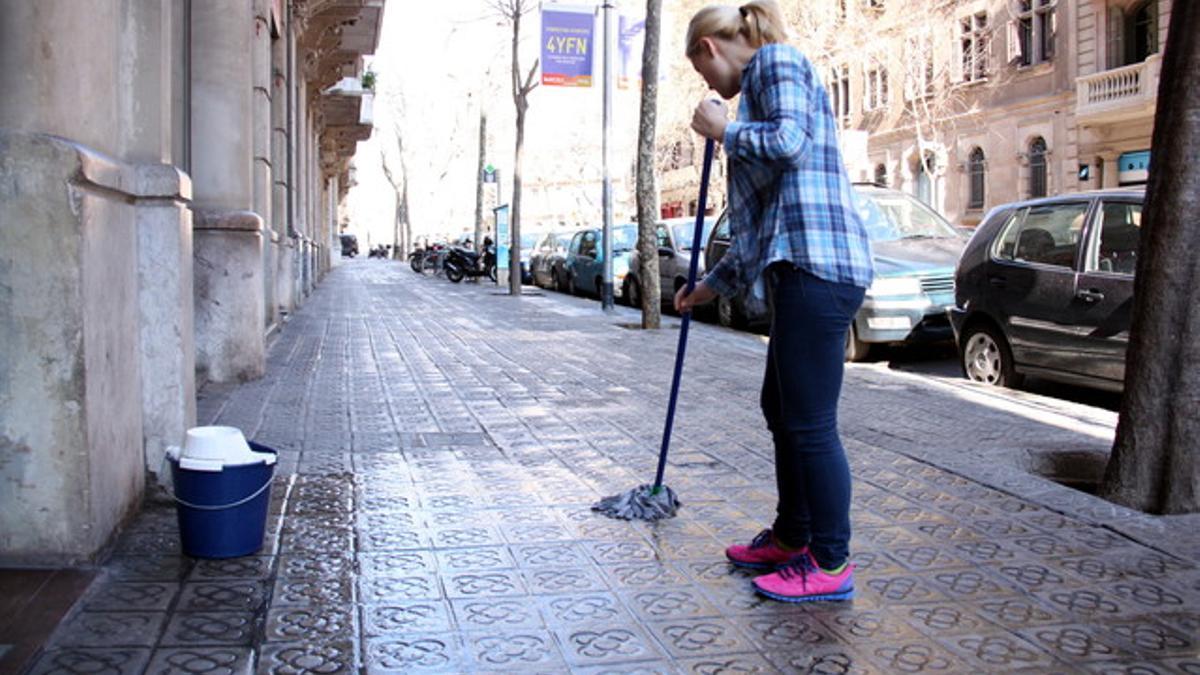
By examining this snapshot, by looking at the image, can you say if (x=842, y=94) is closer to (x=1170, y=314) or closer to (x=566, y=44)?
(x=566, y=44)

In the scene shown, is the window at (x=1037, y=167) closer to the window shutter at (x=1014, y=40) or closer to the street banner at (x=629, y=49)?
the window shutter at (x=1014, y=40)

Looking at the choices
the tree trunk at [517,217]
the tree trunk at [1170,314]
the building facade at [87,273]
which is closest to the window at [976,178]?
the tree trunk at [517,217]

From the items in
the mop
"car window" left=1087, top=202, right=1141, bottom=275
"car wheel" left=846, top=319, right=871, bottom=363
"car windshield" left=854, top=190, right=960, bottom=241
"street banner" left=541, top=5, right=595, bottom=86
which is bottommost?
the mop

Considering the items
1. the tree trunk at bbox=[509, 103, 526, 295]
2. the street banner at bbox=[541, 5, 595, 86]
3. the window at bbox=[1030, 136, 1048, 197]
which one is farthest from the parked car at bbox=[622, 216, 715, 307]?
the window at bbox=[1030, 136, 1048, 197]

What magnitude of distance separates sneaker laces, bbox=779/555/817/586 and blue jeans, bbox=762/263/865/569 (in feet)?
0.11

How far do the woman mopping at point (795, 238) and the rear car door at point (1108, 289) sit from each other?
17.5 ft

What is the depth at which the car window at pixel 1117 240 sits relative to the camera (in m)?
8.48

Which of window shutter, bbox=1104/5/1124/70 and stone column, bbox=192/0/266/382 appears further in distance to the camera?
window shutter, bbox=1104/5/1124/70

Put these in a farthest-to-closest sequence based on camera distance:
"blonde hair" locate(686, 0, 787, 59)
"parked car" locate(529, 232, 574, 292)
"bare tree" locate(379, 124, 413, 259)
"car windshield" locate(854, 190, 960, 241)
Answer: "bare tree" locate(379, 124, 413, 259)
"parked car" locate(529, 232, 574, 292)
"car windshield" locate(854, 190, 960, 241)
"blonde hair" locate(686, 0, 787, 59)

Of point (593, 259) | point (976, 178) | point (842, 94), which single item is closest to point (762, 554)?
point (593, 259)

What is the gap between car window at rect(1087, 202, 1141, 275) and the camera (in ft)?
27.8

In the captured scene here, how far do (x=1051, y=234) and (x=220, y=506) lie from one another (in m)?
7.31

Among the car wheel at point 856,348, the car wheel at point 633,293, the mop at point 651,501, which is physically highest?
the car wheel at point 633,293

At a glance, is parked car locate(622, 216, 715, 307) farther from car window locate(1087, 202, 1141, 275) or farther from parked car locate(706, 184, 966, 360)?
car window locate(1087, 202, 1141, 275)
